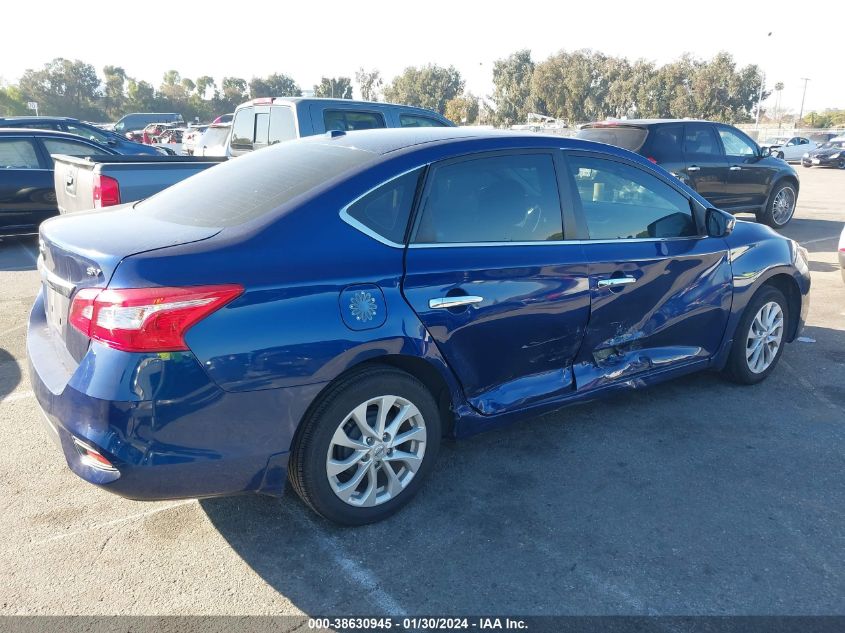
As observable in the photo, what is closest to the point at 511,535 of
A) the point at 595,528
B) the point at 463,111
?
the point at 595,528

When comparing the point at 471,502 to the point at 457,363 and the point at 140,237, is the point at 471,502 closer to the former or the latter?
the point at 457,363

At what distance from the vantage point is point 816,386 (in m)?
4.90

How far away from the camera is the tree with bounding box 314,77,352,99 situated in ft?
269

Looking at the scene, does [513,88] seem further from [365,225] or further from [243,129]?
[365,225]

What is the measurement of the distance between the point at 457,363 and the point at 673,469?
1.38m

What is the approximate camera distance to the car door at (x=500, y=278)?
318 cm

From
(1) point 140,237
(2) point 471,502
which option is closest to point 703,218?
(2) point 471,502

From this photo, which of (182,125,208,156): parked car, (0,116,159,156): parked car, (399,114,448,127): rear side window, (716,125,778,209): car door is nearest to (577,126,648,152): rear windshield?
(716,125,778,209): car door

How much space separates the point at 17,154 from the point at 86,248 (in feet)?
27.0

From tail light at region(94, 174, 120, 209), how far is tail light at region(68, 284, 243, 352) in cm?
408

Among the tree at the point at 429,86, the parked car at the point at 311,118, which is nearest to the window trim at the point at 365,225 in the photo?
the parked car at the point at 311,118

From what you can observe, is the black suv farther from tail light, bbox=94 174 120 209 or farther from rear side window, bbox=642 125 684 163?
tail light, bbox=94 174 120 209

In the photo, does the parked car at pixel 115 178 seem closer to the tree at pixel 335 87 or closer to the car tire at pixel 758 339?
the car tire at pixel 758 339

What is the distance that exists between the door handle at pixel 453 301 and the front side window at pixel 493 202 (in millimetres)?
276
